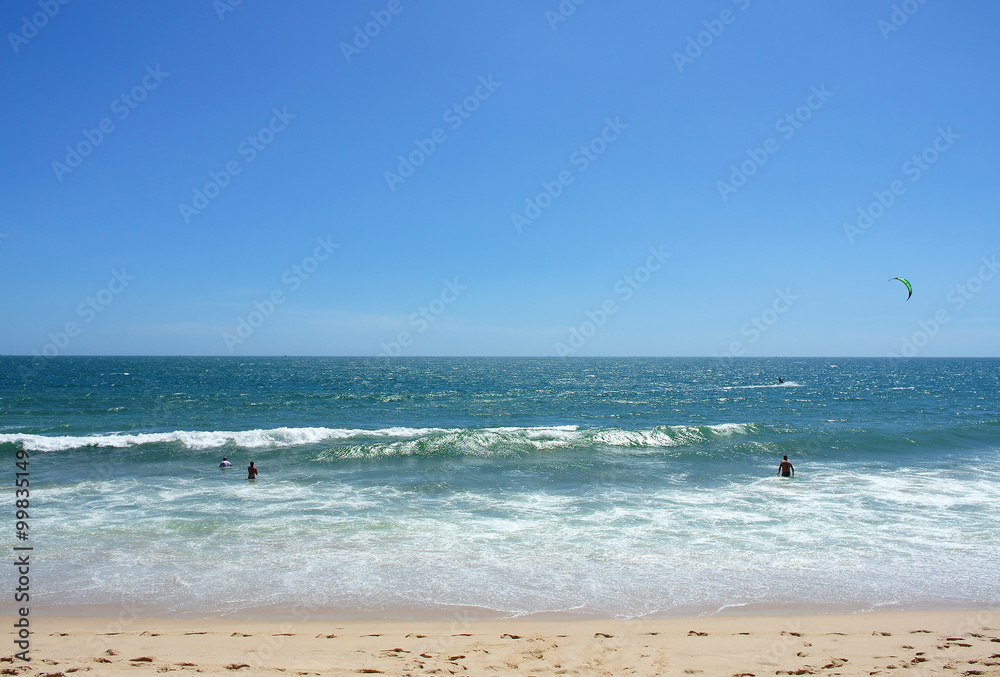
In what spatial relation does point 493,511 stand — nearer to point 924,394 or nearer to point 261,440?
point 261,440

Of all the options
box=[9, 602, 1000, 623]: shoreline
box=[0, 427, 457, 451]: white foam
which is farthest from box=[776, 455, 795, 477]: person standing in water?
box=[0, 427, 457, 451]: white foam

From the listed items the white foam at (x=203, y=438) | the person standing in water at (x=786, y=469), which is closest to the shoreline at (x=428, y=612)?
the person standing in water at (x=786, y=469)

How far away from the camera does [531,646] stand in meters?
8.36

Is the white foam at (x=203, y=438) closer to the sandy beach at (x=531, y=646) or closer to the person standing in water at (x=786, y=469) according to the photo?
the person standing in water at (x=786, y=469)

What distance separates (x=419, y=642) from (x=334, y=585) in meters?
3.14

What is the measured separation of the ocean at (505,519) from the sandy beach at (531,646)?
64 cm

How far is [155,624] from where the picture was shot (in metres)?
9.27

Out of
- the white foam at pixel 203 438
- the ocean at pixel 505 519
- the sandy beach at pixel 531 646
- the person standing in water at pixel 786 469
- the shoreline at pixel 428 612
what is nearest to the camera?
the sandy beach at pixel 531 646

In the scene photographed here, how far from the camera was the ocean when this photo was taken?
10609mm

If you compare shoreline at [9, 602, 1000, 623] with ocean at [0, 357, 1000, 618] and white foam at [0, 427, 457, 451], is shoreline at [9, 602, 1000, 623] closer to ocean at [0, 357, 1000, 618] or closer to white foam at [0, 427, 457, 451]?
ocean at [0, 357, 1000, 618]

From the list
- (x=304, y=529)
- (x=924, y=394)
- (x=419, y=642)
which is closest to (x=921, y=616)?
(x=419, y=642)

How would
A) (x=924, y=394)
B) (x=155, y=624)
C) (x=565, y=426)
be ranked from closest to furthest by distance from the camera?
(x=155, y=624)
(x=565, y=426)
(x=924, y=394)

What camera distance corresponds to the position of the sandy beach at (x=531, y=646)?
7586 mm

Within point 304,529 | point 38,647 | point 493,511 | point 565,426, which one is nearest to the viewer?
point 38,647
